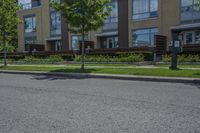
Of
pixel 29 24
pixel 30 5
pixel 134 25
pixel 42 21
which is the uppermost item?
pixel 30 5

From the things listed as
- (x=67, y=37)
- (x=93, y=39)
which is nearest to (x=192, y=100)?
(x=93, y=39)

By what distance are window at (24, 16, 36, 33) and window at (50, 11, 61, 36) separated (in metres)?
3.91

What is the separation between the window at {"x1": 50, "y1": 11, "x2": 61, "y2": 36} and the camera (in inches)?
1577

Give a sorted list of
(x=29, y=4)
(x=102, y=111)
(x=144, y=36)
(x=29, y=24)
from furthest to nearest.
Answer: (x=29, y=4) → (x=29, y=24) → (x=144, y=36) → (x=102, y=111)

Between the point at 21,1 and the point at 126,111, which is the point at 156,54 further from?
the point at 21,1

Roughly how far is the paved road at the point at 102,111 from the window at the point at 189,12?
18660mm

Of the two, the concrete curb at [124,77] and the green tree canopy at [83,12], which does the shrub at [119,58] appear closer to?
the green tree canopy at [83,12]

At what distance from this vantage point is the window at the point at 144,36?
99.6 ft

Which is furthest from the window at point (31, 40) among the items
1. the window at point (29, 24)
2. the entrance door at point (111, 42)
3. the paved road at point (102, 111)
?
the paved road at point (102, 111)

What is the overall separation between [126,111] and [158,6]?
24139 millimetres

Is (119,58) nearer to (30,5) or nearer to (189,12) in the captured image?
(189,12)

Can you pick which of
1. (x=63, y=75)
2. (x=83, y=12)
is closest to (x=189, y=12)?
(x=83, y=12)

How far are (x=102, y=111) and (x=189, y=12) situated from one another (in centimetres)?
2314

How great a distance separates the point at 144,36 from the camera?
31.0m
